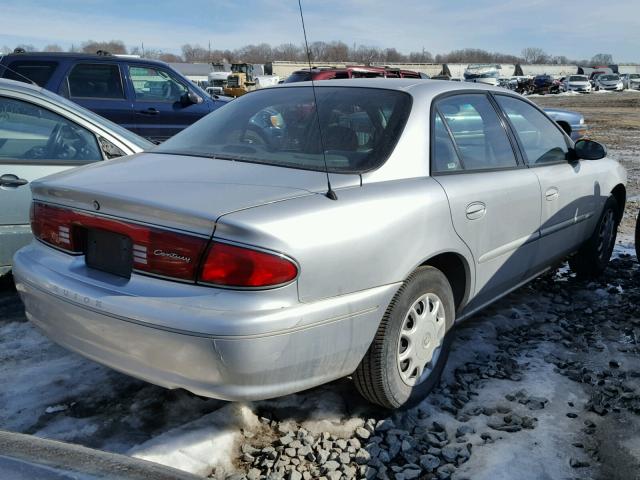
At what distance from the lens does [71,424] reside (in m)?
2.74

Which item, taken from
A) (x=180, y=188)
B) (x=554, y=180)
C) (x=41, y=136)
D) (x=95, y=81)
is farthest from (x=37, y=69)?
(x=554, y=180)

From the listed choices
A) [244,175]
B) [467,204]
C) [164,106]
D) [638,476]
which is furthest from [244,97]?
[164,106]

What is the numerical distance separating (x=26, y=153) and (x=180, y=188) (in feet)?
7.31

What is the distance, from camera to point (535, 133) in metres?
4.17

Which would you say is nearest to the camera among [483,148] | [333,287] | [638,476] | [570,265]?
[333,287]

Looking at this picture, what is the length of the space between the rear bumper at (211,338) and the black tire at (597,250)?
9.36 feet

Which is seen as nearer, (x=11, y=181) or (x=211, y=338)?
(x=211, y=338)

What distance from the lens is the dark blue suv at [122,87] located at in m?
8.11

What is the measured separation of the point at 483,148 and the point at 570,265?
6.46 ft

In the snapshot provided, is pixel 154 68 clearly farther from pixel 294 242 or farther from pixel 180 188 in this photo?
pixel 294 242

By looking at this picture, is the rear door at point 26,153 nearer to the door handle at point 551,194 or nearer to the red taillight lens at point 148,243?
the red taillight lens at point 148,243

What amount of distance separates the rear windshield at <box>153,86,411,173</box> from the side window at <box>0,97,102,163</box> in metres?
1.17

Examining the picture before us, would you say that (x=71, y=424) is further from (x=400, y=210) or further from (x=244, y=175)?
(x=400, y=210)

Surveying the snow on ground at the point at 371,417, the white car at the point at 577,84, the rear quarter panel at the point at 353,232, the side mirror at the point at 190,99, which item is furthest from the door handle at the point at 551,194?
the white car at the point at 577,84
